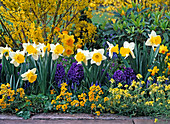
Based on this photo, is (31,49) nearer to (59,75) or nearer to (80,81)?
(59,75)

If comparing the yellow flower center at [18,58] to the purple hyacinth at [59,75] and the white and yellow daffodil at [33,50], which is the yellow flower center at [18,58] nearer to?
the white and yellow daffodil at [33,50]

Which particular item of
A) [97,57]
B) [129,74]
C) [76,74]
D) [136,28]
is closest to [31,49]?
[76,74]

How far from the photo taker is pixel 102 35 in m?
5.05

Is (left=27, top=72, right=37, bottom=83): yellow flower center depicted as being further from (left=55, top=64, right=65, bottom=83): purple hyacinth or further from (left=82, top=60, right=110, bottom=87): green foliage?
(left=82, top=60, right=110, bottom=87): green foliage

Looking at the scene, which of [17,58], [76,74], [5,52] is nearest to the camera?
[17,58]

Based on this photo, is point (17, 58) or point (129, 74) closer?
point (17, 58)

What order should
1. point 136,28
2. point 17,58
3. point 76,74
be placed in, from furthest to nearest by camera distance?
point 136,28 → point 76,74 → point 17,58

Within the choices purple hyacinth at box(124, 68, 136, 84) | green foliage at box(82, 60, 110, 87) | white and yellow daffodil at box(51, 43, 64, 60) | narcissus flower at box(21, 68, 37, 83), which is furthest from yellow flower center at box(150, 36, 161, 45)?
narcissus flower at box(21, 68, 37, 83)

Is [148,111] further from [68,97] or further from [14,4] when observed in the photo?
[14,4]

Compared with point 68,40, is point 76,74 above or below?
below

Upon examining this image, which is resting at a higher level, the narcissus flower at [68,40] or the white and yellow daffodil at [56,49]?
the narcissus flower at [68,40]

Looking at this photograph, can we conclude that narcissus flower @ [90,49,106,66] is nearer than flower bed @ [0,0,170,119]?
No

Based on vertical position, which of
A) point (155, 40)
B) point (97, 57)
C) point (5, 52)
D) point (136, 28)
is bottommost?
point (97, 57)

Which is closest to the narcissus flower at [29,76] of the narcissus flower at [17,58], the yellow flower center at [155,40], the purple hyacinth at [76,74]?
the narcissus flower at [17,58]
